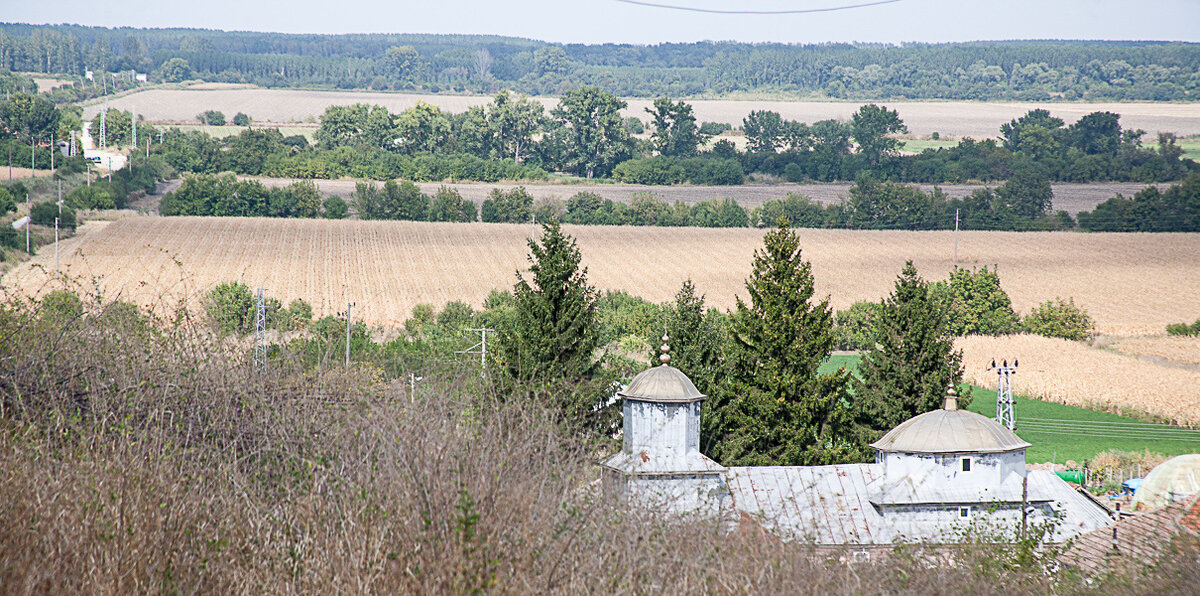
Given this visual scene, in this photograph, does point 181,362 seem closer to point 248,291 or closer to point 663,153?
point 248,291

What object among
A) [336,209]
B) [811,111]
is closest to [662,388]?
[336,209]

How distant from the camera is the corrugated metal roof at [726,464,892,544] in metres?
25.0

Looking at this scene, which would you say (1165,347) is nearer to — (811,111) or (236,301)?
(236,301)

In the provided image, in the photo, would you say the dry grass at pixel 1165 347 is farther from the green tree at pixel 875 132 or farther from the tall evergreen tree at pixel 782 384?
the green tree at pixel 875 132

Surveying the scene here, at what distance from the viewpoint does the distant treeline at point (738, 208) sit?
103m

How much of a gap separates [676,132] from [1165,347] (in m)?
83.2

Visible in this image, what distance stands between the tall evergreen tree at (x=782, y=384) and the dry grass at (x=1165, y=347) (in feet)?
110

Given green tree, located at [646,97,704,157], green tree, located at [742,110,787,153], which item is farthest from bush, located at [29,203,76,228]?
green tree, located at [742,110,787,153]

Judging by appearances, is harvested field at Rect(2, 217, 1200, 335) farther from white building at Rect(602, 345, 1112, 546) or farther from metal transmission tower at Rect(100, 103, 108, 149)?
white building at Rect(602, 345, 1112, 546)

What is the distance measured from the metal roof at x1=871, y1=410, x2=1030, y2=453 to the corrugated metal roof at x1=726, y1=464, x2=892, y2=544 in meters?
1.01

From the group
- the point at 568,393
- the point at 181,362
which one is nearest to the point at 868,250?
the point at 568,393

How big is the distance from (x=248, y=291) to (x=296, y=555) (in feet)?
172

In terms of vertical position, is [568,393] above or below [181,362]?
below

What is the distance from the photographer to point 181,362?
787 inches
